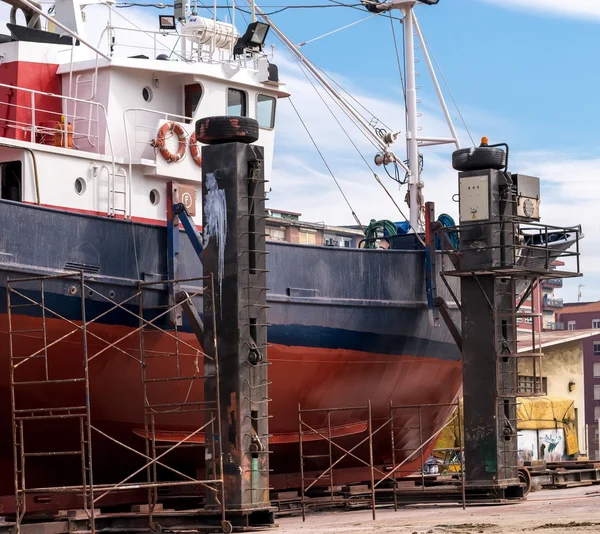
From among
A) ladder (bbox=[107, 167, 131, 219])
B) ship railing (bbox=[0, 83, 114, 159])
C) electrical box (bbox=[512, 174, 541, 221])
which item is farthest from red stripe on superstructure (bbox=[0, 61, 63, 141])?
electrical box (bbox=[512, 174, 541, 221])

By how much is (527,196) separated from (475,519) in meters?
5.40

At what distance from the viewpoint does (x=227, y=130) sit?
14.2 metres

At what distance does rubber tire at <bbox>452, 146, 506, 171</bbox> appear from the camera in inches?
653

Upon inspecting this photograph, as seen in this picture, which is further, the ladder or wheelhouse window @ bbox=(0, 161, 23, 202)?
the ladder

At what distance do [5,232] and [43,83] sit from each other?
406cm

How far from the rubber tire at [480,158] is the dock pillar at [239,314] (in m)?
3.62

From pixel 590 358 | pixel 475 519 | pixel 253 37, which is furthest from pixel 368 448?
pixel 590 358

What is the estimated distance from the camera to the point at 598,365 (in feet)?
259

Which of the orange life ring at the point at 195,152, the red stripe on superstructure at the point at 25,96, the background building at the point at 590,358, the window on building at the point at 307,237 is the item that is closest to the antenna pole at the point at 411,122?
the orange life ring at the point at 195,152

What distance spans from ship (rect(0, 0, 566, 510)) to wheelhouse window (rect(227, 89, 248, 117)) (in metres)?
0.03

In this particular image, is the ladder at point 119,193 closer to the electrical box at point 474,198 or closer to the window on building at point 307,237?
the electrical box at point 474,198

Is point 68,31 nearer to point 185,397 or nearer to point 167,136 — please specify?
point 167,136

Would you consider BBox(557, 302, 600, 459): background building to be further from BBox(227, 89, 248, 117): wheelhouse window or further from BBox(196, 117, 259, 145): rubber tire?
BBox(196, 117, 259, 145): rubber tire

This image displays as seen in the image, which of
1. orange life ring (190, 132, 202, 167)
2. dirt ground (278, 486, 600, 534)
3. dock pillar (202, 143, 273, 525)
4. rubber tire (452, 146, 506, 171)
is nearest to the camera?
dirt ground (278, 486, 600, 534)
